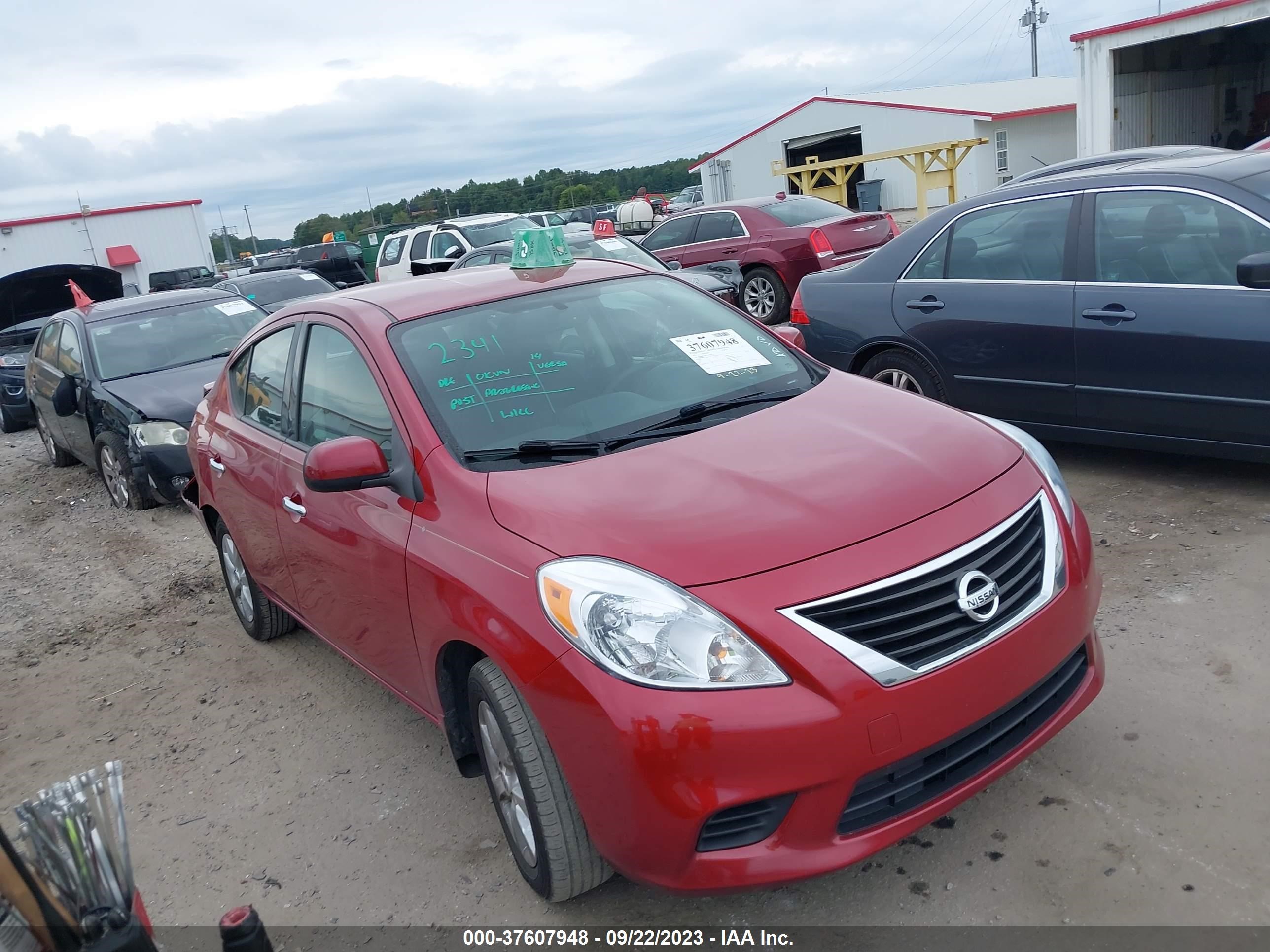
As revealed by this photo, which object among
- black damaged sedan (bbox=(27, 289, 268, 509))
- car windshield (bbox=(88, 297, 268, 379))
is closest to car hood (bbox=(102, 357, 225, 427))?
black damaged sedan (bbox=(27, 289, 268, 509))

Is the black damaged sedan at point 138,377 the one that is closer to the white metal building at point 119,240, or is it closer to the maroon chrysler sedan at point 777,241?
the maroon chrysler sedan at point 777,241

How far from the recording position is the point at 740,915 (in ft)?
9.02

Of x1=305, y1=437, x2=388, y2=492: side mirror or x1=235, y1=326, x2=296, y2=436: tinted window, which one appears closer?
x1=305, y1=437, x2=388, y2=492: side mirror

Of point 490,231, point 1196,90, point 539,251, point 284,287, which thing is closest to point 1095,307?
point 539,251

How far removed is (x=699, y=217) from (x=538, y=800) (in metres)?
11.5

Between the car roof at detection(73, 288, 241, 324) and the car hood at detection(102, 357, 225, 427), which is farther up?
the car roof at detection(73, 288, 241, 324)

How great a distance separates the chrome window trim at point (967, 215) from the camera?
17.7 ft

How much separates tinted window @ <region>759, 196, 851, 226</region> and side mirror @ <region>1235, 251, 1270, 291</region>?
314 inches

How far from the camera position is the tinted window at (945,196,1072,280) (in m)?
5.39

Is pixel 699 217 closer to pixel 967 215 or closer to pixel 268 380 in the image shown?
pixel 967 215

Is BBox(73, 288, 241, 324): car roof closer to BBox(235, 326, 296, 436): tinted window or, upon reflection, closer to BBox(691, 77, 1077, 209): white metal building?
BBox(235, 326, 296, 436): tinted window

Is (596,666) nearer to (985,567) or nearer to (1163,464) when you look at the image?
(985,567)

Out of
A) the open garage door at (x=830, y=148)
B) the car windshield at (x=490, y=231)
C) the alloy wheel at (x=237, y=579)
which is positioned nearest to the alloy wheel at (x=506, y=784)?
the alloy wheel at (x=237, y=579)

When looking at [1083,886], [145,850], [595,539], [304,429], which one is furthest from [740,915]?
[304,429]
